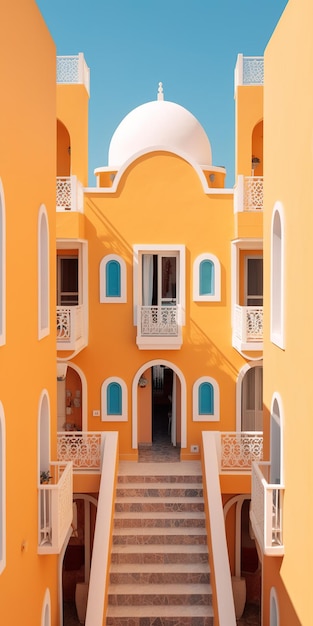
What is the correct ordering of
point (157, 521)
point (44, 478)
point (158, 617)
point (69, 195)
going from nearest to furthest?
1. point (44, 478)
2. point (158, 617)
3. point (157, 521)
4. point (69, 195)

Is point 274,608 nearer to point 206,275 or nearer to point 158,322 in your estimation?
point 158,322

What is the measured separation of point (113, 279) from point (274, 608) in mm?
9027

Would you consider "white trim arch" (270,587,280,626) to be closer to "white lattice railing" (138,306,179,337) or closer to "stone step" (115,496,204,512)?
"stone step" (115,496,204,512)

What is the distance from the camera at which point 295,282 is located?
27.4ft

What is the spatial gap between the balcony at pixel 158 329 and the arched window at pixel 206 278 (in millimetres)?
850

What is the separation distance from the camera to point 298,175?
812cm

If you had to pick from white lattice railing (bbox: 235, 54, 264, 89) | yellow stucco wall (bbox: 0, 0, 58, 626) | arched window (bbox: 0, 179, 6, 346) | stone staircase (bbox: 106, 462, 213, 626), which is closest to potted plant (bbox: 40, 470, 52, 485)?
yellow stucco wall (bbox: 0, 0, 58, 626)

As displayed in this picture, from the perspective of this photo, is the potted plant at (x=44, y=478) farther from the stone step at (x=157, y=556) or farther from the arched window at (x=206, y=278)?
the arched window at (x=206, y=278)

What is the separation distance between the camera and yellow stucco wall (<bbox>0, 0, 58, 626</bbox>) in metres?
7.30

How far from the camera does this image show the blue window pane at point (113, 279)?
54.0ft

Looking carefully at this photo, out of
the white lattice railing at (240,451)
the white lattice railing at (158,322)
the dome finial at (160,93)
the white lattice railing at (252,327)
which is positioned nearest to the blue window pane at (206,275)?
the white lattice railing at (158,322)

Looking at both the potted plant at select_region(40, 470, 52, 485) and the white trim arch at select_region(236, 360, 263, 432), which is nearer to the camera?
the potted plant at select_region(40, 470, 52, 485)

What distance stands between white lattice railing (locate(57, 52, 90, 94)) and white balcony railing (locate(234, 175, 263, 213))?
16.6 feet

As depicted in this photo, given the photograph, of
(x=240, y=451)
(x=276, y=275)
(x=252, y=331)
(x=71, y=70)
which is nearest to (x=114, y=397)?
(x=240, y=451)
